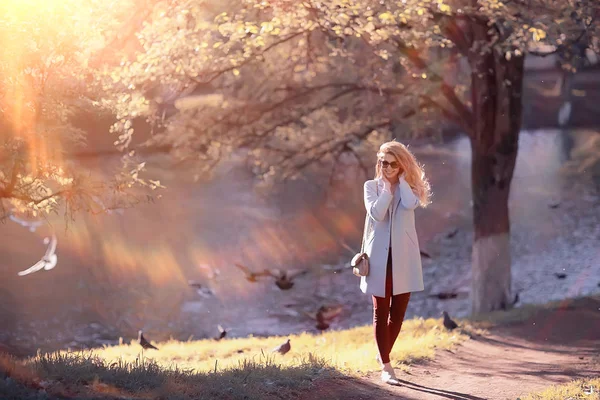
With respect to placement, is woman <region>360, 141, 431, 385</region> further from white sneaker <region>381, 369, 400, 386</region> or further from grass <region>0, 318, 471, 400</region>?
grass <region>0, 318, 471, 400</region>

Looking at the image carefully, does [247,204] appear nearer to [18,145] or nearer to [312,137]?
[312,137]

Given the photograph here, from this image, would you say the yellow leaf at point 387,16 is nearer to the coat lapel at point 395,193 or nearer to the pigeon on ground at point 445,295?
the coat lapel at point 395,193

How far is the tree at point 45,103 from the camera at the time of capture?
739 cm

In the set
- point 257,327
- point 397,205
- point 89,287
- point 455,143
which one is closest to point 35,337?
point 89,287

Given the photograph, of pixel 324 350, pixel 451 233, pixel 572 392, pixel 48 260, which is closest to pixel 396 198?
pixel 572 392

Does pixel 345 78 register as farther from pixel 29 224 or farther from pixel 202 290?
pixel 29 224

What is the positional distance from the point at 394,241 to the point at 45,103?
3.87m

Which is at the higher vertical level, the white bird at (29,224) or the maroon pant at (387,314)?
the maroon pant at (387,314)

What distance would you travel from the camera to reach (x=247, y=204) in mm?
31625

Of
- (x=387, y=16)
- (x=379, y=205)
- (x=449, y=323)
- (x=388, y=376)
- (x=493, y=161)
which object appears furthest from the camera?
(x=493, y=161)

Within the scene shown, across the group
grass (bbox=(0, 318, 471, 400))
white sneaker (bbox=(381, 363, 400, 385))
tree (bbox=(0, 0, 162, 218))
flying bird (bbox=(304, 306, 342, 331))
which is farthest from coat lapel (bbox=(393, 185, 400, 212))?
flying bird (bbox=(304, 306, 342, 331))

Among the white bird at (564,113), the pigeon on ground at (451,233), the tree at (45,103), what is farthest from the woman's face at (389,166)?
the white bird at (564,113)

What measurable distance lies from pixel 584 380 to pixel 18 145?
21.2 ft

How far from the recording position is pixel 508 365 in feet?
30.5
